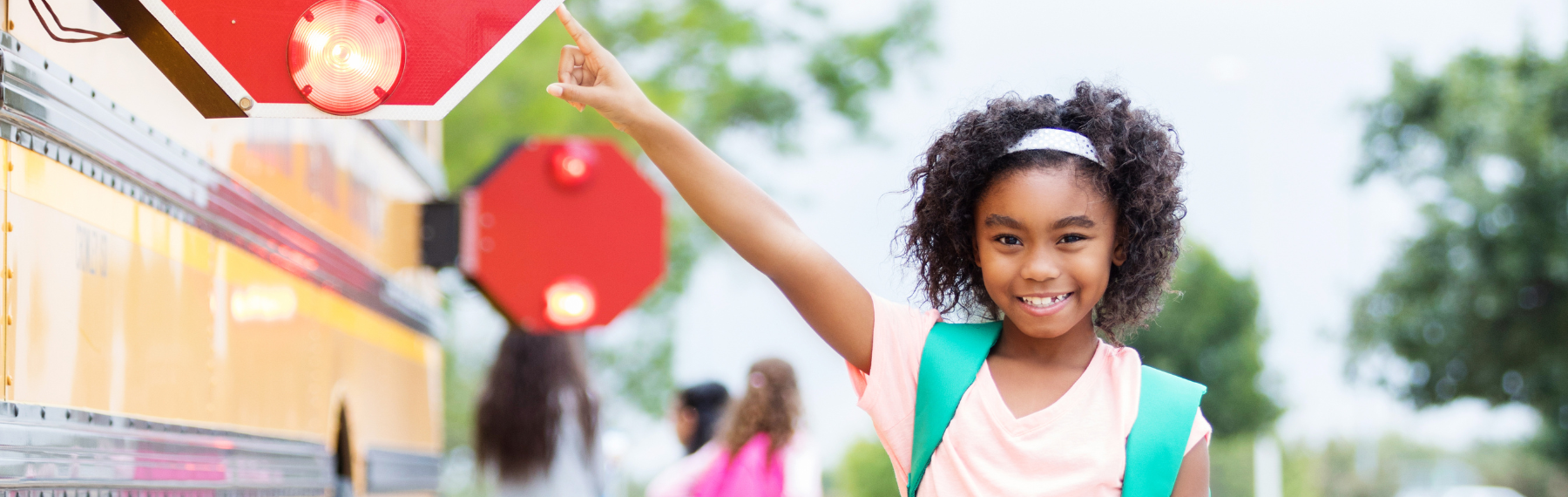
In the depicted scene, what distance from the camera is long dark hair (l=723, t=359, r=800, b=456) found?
14.4 feet

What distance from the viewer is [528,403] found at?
15.2 feet

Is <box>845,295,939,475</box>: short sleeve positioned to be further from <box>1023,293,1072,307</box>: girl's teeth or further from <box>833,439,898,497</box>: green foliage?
<box>833,439,898,497</box>: green foliage

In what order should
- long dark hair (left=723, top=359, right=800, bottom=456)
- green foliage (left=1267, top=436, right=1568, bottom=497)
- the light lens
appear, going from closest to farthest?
the light lens → long dark hair (left=723, top=359, right=800, bottom=456) → green foliage (left=1267, top=436, right=1568, bottom=497)

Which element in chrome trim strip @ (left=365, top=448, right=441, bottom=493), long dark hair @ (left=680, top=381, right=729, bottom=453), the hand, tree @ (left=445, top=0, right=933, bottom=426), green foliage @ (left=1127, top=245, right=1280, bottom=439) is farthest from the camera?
green foliage @ (left=1127, top=245, right=1280, bottom=439)

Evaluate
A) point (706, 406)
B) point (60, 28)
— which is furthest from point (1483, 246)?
point (60, 28)

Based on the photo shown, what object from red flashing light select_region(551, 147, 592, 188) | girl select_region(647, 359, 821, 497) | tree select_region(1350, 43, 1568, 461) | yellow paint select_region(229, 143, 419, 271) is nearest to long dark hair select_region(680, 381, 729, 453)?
girl select_region(647, 359, 821, 497)

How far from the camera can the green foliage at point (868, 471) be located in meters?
21.1

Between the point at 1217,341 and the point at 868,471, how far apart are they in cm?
636

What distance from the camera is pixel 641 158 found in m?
11.8

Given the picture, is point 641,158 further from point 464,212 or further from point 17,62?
point 17,62

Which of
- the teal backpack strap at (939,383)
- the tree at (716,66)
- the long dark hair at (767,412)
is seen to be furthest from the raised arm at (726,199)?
the tree at (716,66)

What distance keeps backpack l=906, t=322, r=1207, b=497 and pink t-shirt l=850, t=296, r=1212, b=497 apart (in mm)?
13

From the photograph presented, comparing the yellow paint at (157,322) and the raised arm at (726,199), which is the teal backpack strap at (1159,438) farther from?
the yellow paint at (157,322)

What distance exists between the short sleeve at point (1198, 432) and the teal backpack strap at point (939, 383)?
27cm
